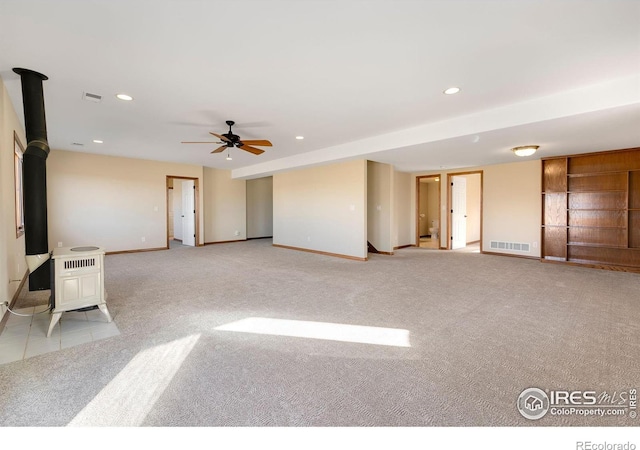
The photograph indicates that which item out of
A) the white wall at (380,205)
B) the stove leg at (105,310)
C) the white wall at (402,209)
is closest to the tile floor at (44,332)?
the stove leg at (105,310)

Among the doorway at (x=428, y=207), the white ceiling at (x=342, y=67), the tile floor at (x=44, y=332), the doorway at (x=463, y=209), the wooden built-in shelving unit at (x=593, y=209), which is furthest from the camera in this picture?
the doorway at (x=428, y=207)

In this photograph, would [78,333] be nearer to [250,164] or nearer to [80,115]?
[80,115]

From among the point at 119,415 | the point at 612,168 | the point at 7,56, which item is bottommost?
the point at 119,415

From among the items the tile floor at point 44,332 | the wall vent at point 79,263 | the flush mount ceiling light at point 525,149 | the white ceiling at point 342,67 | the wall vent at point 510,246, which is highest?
the white ceiling at point 342,67

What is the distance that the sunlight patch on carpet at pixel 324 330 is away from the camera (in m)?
2.59

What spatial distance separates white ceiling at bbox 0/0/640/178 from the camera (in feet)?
6.68

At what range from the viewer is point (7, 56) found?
255 centimetres

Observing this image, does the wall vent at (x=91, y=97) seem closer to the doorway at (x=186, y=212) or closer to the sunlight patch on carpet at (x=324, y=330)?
the sunlight patch on carpet at (x=324, y=330)

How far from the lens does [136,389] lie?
1873 millimetres

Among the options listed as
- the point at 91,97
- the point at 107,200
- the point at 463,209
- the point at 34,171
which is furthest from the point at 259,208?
the point at 34,171

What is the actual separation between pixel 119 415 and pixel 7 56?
3.13m

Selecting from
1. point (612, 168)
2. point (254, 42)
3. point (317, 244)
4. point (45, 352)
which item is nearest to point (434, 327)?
point (254, 42)

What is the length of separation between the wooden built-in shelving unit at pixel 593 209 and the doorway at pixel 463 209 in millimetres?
1740

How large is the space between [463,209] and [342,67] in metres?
7.38
